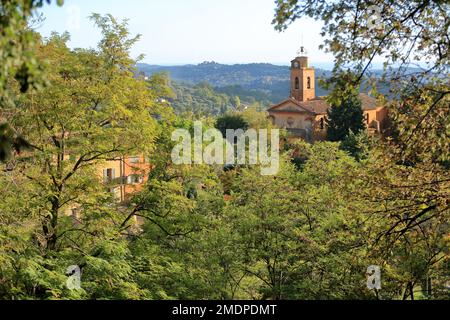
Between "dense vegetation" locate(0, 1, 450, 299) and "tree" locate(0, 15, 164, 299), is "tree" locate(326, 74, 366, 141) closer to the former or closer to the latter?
"dense vegetation" locate(0, 1, 450, 299)

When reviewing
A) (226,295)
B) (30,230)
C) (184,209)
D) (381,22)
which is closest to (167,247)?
(184,209)

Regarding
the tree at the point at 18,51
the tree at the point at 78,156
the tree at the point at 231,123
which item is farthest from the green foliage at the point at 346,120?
the tree at the point at 18,51

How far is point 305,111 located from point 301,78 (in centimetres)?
891

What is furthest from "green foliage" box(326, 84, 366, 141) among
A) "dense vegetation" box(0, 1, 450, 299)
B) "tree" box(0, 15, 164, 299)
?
"tree" box(0, 15, 164, 299)

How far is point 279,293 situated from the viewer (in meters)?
14.7

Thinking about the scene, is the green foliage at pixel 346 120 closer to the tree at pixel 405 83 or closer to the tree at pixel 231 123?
the tree at pixel 231 123

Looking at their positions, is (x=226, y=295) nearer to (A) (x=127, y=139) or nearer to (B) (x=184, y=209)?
(B) (x=184, y=209)

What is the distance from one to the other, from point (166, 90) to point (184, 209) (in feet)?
11.1

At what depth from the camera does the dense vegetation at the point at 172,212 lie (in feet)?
30.0

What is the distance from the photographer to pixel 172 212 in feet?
54.9

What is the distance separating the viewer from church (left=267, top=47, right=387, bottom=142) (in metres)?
59.2

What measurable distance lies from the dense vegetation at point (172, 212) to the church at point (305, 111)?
40.8m

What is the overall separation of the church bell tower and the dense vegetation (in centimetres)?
5205

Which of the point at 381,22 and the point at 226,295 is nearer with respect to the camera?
the point at 381,22
